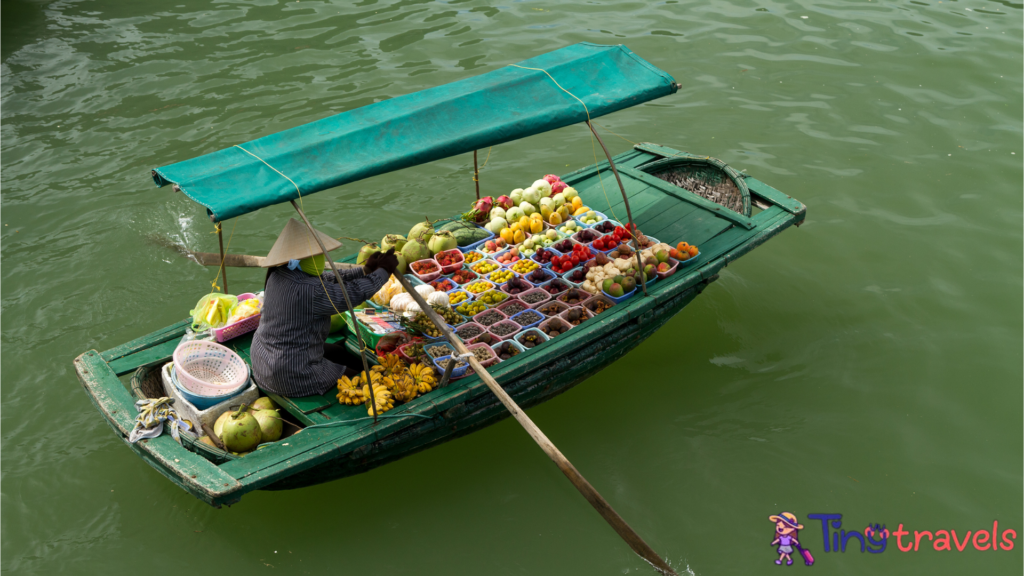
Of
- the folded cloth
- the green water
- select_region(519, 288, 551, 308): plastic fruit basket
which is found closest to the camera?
the folded cloth

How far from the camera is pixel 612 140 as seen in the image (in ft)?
34.1

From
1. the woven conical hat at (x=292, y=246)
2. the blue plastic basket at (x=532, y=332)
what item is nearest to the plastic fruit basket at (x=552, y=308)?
the blue plastic basket at (x=532, y=332)

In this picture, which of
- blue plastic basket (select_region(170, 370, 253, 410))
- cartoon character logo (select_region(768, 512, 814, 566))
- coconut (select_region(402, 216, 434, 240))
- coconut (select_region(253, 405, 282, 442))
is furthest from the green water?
coconut (select_region(402, 216, 434, 240))

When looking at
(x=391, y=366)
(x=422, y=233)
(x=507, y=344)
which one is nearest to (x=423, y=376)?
(x=391, y=366)

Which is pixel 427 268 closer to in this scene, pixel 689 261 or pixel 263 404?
pixel 263 404

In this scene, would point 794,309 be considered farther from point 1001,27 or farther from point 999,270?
point 1001,27

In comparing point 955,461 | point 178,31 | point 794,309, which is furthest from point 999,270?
point 178,31

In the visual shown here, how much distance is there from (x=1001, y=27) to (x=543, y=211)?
9471 millimetres

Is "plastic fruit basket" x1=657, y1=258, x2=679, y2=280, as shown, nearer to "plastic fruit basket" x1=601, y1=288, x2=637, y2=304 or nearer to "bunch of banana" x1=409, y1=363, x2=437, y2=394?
"plastic fruit basket" x1=601, y1=288, x2=637, y2=304

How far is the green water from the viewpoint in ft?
18.3

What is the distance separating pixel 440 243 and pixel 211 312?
2.15 meters

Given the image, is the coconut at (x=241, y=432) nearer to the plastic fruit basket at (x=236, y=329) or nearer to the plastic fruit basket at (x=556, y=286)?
the plastic fruit basket at (x=236, y=329)

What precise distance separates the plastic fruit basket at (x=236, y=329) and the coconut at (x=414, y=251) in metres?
1.50

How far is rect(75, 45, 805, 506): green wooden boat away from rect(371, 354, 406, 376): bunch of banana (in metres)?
0.34
